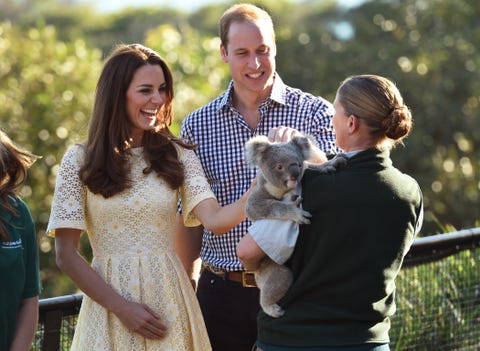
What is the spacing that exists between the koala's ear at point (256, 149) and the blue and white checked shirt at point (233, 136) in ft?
2.88

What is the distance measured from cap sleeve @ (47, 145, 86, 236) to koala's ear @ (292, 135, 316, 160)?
3.14ft

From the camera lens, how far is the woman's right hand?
363 cm

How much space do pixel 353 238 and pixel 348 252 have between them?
52 mm

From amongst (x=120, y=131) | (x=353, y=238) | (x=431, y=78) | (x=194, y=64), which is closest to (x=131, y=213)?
(x=120, y=131)

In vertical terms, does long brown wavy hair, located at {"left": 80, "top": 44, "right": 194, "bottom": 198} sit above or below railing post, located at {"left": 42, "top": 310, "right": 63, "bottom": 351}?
above

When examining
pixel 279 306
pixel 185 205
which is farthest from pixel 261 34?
pixel 279 306

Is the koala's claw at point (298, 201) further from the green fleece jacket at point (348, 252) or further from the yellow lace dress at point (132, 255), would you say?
the yellow lace dress at point (132, 255)

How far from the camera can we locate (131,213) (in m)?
3.77

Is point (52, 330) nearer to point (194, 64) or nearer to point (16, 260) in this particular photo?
point (16, 260)

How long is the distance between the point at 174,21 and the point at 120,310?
4584cm

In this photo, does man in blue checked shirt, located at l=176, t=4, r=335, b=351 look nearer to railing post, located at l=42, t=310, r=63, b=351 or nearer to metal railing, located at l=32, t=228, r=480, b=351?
railing post, located at l=42, t=310, r=63, b=351

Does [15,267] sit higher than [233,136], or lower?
lower

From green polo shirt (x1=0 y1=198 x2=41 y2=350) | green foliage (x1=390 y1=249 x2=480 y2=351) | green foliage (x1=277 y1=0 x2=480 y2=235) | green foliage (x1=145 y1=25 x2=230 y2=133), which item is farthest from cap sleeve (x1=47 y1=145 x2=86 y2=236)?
green foliage (x1=277 y1=0 x2=480 y2=235)

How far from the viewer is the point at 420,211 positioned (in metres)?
3.31
